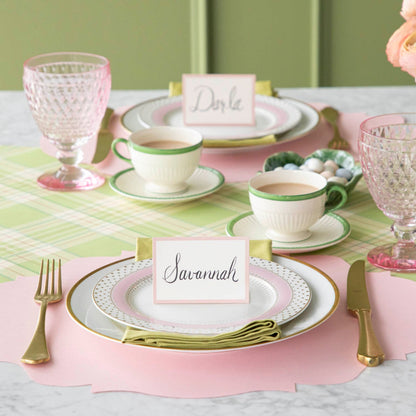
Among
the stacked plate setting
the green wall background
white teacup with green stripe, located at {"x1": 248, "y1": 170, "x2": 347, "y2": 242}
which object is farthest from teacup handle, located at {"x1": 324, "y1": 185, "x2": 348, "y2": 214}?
the green wall background

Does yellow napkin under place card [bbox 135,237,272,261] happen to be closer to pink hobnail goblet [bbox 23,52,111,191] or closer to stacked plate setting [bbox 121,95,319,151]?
pink hobnail goblet [bbox 23,52,111,191]

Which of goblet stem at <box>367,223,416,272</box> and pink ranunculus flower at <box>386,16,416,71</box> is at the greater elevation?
pink ranunculus flower at <box>386,16,416,71</box>

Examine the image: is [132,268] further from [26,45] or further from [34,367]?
[26,45]

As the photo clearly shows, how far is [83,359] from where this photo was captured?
89cm

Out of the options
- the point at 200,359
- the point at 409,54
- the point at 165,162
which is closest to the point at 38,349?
the point at 200,359

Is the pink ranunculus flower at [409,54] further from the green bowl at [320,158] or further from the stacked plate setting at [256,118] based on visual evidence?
the stacked plate setting at [256,118]

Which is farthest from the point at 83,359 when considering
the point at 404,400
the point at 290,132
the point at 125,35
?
the point at 125,35

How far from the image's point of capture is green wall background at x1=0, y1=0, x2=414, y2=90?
135 inches

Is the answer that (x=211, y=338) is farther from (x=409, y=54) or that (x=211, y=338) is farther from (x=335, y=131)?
(x=335, y=131)

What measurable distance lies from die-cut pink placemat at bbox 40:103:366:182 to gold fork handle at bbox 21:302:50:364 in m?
0.63

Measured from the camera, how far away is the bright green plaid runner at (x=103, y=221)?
3.92 ft

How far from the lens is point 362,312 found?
3.19ft

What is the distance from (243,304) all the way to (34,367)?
258mm

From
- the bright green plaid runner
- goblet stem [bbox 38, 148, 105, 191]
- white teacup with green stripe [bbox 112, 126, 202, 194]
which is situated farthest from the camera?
goblet stem [bbox 38, 148, 105, 191]
